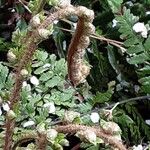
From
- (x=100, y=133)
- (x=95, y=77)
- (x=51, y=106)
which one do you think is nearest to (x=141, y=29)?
(x=95, y=77)

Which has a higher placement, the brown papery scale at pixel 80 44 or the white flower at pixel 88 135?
the brown papery scale at pixel 80 44

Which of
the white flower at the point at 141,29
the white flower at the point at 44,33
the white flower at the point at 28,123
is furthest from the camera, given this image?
the white flower at the point at 141,29

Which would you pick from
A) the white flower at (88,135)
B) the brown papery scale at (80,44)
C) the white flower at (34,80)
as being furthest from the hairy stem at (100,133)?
the white flower at (34,80)

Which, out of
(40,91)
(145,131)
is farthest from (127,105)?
(40,91)

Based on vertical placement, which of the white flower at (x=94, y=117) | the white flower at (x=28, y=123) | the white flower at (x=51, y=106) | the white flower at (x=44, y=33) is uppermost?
the white flower at (x=44, y=33)

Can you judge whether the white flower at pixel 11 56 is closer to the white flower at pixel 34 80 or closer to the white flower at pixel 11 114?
the white flower at pixel 11 114

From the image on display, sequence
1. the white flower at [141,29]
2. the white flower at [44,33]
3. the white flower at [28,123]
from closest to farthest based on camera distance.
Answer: the white flower at [44,33]
the white flower at [28,123]
the white flower at [141,29]

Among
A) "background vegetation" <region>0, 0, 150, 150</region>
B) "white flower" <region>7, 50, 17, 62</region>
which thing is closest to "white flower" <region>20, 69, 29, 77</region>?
"white flower" <region>7, 50, 17, 62</region>

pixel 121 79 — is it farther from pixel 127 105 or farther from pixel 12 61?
pixel 12 61

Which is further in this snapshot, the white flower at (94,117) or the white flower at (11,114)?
the white flower at (94,117)

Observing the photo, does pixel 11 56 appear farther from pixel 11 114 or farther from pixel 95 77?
pixel 95 77

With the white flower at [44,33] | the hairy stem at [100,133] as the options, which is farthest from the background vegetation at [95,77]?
→ the white flower at [44,33]
